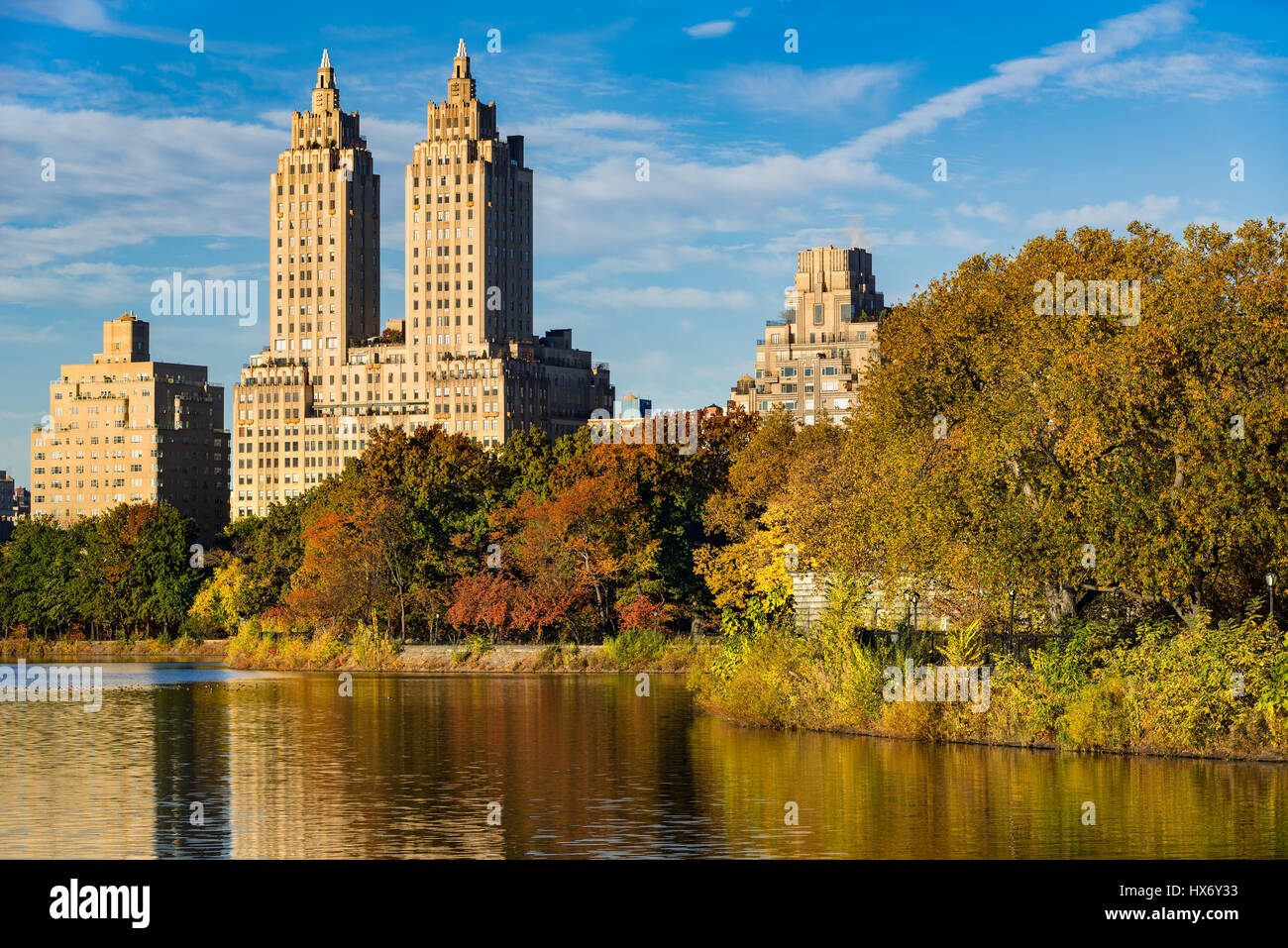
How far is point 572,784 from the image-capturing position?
3709 cm

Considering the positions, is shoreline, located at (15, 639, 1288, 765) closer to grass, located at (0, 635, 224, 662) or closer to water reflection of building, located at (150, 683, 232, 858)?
grass, located at (0, 635, 224, 662)

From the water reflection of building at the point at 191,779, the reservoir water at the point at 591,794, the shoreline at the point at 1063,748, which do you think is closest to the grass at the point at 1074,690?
the shoreline at the point at 1063,748

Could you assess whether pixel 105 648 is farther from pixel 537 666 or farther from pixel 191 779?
pixel 191 779

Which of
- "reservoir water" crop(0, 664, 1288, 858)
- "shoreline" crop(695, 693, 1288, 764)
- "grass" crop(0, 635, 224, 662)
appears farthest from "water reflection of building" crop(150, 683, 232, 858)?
"grass" crop(0, 635, 224, 662)

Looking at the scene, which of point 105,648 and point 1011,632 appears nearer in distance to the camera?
point 1011,632

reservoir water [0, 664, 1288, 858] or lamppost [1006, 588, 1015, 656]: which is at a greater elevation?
lamppost [1006, 588, 1015, 656]

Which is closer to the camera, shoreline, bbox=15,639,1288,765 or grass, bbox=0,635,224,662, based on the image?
shoreline, bbox=15,639,1288,765

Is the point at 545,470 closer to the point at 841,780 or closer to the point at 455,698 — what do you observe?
the point at 455,698

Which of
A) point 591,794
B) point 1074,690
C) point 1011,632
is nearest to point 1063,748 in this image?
point 1074,690

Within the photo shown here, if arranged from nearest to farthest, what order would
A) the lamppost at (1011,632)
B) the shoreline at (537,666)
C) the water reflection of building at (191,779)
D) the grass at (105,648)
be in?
1. the water reflection of building at (191,779)
2. the shoreline at (537,666)
3. the lamppost at (1011,632)
4. the grass at (105,648)

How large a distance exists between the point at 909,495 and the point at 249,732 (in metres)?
21.5

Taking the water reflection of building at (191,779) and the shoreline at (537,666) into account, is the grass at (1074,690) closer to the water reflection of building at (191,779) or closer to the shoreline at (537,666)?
the shoreline at (537,666)
